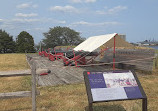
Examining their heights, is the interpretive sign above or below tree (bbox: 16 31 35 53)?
below

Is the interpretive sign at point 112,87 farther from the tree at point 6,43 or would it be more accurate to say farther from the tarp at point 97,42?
the tree at point 6,43

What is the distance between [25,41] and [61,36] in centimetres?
2688

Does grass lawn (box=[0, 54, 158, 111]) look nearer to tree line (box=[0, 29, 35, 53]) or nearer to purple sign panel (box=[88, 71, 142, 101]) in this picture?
purple sign panel (box=[88, 71, 142, 101])

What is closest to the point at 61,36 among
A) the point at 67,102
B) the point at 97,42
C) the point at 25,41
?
the point at 25,41

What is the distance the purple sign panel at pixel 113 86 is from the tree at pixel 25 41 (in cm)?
4873

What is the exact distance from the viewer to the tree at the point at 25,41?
161 ft

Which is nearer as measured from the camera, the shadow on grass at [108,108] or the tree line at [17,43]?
the shadow on grass at [108,108]

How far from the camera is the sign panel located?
316 cm

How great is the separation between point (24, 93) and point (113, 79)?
7.10ft

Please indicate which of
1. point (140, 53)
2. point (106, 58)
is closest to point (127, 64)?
point (140, 53)

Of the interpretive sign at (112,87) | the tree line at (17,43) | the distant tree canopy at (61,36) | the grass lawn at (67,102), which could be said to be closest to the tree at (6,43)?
the tree line at (17,43)

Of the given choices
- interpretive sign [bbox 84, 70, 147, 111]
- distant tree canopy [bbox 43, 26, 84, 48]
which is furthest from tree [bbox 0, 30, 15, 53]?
interpretive sign [bbox 84, 70, 147, 111]

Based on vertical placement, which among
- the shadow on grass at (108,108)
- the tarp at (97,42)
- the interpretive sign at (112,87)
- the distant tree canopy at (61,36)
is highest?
the distant tree canopy at (61,36)

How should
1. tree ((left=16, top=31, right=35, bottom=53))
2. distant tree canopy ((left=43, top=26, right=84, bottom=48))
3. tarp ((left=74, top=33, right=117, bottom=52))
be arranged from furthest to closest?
distant tree canopy ((left=43, top=26, right=84, bottom=48)) < tree ((left=16, top=31, right=35, bottom=53)) < tarp ((left=74, top=33, right=117, bottom=52))
